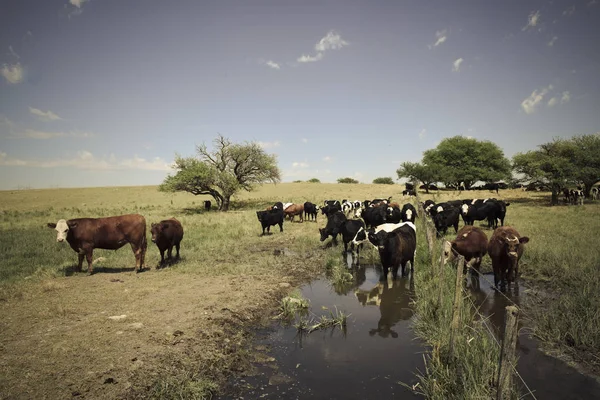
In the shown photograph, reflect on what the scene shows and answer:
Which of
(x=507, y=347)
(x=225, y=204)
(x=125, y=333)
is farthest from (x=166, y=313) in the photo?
(x=225, y=204)

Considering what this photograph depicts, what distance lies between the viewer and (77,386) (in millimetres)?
4371

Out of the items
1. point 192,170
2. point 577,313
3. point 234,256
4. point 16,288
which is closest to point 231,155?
point 192,170

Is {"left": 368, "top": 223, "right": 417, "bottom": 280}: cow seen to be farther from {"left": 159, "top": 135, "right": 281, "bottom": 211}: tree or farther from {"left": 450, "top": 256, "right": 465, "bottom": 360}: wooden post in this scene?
{"left": 159, "top": 135, "right": 281, "bottom": 211}: tree

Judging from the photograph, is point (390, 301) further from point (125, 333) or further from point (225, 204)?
point (225, 204)

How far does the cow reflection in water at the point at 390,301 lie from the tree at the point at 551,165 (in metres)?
27.1

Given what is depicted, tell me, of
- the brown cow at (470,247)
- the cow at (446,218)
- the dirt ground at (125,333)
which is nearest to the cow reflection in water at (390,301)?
the brown cow at (470,247)

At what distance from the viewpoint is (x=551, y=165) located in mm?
28406

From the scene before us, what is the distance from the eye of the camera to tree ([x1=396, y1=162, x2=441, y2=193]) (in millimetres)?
45000

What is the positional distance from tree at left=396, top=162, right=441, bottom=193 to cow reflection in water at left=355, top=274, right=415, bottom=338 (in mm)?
38386

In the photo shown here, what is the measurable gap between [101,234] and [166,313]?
4919 mm

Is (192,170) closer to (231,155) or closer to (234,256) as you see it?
(231,155)

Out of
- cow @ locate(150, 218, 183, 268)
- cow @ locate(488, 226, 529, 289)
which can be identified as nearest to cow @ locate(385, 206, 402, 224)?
cow @ locate(488, 226, 529, 289)

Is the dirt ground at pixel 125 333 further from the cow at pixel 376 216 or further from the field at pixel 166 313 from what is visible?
the cow at pixel 376 216

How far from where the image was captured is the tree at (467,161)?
43.6m
